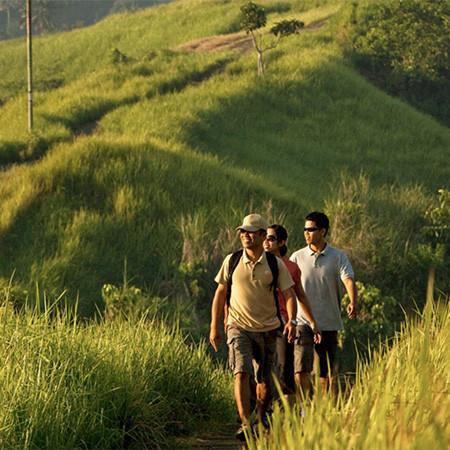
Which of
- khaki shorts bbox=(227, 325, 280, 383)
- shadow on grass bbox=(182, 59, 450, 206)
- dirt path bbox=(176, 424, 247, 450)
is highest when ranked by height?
khaki shorts bbox=(227, 325, 280, 383)

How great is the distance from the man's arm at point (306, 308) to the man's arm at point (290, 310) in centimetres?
24

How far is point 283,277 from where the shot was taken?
8867mm

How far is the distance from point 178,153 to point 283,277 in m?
19.0

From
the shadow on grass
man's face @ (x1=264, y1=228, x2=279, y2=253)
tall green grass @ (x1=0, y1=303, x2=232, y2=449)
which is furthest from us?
the shadow on grass

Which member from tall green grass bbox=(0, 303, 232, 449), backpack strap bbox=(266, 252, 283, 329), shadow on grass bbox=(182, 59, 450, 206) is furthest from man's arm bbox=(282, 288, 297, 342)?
shadow on grass bbox=(182, 59, 450, 206)

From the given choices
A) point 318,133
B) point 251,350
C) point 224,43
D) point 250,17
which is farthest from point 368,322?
point 224,43

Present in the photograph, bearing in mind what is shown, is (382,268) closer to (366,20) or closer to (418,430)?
(418,430)

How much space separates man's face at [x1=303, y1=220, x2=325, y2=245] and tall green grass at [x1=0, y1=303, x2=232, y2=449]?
4.81 feet

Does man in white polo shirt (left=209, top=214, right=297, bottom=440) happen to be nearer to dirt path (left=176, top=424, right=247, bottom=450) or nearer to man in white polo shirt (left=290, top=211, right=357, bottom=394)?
dirt path (left=176, top=424, right=247, bottom=450)

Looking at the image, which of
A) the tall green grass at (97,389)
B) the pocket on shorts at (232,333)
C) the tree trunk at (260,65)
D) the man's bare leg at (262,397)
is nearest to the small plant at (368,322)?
the tall green grass at (97,389)

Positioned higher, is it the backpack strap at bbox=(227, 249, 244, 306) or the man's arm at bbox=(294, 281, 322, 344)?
the backpack strap at bbox=(227, 249, 244, 306)

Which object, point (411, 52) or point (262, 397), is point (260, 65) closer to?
point (411, 52)

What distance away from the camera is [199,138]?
3394 centimetres

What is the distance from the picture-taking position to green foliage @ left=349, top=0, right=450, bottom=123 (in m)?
52.2
